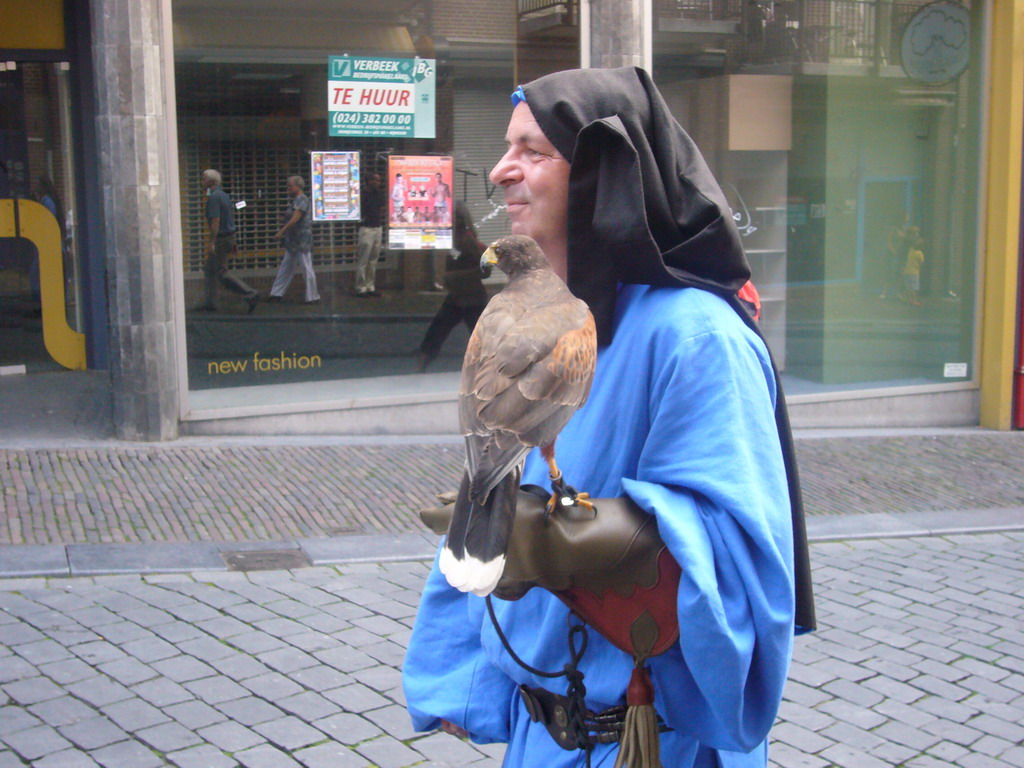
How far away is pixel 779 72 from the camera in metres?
10.6

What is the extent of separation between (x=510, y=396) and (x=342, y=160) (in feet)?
25.8

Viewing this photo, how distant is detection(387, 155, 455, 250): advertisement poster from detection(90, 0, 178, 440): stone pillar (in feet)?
5.98

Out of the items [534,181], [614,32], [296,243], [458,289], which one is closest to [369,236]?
[296,243]

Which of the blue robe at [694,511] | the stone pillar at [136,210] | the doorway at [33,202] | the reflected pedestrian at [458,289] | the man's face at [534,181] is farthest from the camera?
the doorway at [33,202]

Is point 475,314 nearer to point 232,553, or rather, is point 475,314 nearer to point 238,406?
point 238,406

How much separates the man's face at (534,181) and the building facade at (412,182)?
7.00 meters

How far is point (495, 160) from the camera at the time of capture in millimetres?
9766

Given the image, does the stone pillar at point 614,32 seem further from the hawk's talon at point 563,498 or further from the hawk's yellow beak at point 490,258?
the hawk's talon at point 563,498

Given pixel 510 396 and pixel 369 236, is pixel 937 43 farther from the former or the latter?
pixel 510 396

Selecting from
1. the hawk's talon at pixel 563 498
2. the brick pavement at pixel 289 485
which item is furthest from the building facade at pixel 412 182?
the hawk's talon at pixel 563 498

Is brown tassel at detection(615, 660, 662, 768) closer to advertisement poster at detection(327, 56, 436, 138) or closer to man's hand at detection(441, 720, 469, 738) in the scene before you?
man's hand at detection(441, 720, 469, 738)

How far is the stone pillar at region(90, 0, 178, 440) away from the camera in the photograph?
8.45 metres

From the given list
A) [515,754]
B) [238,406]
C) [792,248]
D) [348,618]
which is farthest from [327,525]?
[792,248]

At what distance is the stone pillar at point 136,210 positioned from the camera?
8445mm
